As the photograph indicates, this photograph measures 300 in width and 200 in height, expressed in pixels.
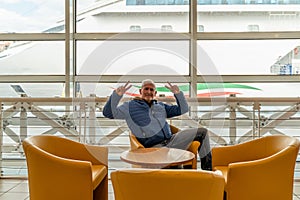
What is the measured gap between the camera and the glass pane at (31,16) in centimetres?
609

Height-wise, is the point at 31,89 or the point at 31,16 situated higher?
the point at 31,16

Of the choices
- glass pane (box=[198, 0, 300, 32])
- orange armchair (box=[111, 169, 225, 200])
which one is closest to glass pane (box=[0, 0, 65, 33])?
glass pane (box=[198, 0, 300, 32])

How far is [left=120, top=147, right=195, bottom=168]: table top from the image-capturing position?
3.02 meters

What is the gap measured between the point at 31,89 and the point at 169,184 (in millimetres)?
4731

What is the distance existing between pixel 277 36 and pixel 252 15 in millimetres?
534

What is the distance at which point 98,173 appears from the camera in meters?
3.11

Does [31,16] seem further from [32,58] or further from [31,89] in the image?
[31,89]

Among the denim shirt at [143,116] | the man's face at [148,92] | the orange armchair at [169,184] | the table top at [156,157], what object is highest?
the man's face at [148,92]

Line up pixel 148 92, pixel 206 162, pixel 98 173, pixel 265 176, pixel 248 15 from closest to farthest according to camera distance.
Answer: pixel 265 176 < pixel 98 173 < pixel 206 162 < pixel 148 92 < pixel 248 15

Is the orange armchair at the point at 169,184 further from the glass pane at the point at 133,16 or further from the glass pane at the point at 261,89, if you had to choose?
the glass pane at the point at 133,16

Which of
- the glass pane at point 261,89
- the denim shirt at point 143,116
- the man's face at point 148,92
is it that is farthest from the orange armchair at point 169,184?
the glass pane at point 261,89

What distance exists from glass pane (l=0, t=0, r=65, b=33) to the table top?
3341 mm

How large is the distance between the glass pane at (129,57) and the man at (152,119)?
1989mm

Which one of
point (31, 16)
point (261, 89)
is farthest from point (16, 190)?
point (261, 89)
